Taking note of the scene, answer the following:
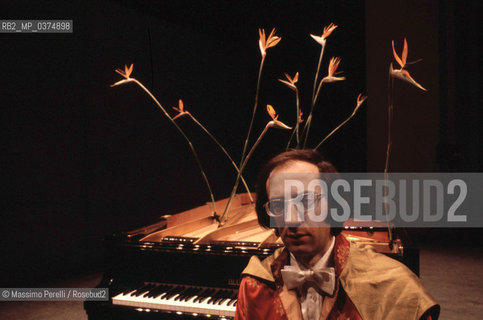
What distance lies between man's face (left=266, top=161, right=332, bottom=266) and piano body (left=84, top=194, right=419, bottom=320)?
755 millimetres

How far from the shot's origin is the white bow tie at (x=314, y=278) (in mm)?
1129

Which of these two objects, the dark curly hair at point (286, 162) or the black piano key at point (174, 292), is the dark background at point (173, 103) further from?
the dark curly hair at point (286, 162)

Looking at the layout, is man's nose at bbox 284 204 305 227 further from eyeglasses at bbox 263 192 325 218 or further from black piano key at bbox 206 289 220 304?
black piano key at bbox 206 289 220 304

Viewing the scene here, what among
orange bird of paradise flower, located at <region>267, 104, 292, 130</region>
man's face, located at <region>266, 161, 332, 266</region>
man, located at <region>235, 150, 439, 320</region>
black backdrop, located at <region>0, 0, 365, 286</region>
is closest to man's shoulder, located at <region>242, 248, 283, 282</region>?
man, located at <region>235, 150, 439, 320</region>

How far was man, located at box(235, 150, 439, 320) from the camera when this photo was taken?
1077 mm

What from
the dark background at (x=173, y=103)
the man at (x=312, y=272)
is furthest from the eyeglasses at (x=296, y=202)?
the dark background at (x=173, y=103)

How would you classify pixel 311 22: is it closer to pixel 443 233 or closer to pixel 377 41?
pixel 377 41

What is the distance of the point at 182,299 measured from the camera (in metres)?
1.92

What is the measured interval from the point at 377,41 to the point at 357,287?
6433mm

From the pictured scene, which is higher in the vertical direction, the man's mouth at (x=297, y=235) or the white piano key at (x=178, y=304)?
the man's mouth at (x=297, y=235)

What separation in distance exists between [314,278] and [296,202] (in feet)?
0.81

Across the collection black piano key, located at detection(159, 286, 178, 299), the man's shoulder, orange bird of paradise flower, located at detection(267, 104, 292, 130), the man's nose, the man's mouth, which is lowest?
black piano key, located at detection(159, 286, 178, 299)

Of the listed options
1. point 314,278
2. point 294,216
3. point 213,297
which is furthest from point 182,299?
point 294,216

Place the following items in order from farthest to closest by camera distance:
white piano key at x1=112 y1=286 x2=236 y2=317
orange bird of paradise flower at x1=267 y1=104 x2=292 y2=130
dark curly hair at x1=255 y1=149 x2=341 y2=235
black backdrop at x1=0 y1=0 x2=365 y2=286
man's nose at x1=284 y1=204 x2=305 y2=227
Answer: black backdrop at x1=0 y1=0 x2=365 y2=286, orange bird of paradise flower at x1=267 y1=104 x2=292 y2=130, white piano key at x1=112 y1=286 x2=236 y2=317, dark curly hair at x1=255 y1=149 x2=341 y2=235, man's nose at x1=284 y1=204 x2=305 y2=227
